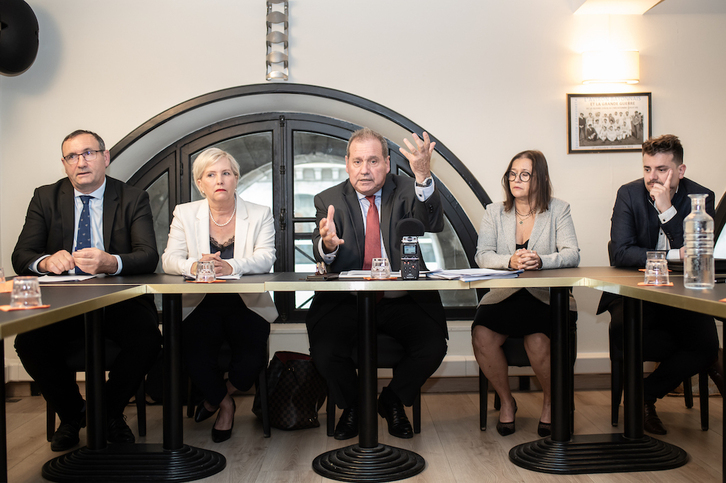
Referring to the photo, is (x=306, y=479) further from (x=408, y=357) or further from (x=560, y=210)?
(x=560, y=210)

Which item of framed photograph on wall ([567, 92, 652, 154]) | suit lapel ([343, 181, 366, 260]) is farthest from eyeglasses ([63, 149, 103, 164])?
framed photograph on wall ([567, 92, 652, 154])

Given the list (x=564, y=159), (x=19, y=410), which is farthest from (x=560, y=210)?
(x=19, y=410)

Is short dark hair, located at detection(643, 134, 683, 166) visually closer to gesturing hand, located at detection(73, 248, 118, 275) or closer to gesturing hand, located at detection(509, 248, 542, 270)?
gesturing hand, located at detection(509, 248, 542, 270)

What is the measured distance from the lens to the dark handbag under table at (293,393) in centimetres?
280

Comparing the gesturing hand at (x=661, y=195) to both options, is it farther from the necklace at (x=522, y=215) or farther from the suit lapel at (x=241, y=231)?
the suit lapel at (x=241, y=231)

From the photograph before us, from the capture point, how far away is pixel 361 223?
2.71 m

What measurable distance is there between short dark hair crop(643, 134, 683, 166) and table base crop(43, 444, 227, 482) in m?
2.31

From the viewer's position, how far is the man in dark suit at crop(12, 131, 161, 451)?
2.50 metres

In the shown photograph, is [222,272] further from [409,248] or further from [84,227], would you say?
[84,227]

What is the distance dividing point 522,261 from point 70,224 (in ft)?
6.96

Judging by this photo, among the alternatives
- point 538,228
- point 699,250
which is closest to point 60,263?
point 538,228

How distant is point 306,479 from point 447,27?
2.75 m

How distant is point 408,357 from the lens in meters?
2.56

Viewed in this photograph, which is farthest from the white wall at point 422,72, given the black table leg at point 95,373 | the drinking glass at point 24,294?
the drinking glass at point 24,294
